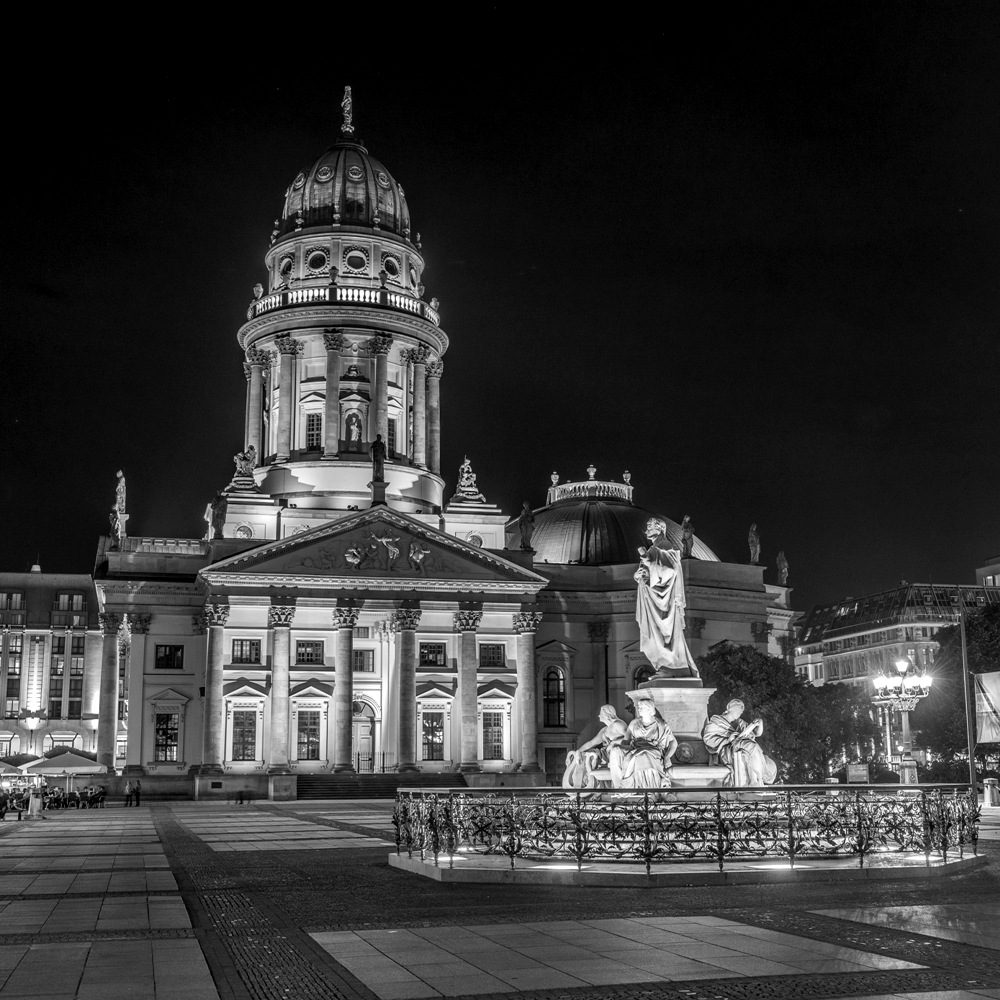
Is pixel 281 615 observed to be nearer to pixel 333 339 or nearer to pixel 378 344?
pixel 333 339

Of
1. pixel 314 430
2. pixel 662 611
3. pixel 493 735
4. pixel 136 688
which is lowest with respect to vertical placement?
pixel 493 735

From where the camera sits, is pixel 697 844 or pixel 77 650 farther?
pixel 77 650

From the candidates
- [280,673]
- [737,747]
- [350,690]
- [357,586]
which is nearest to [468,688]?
[350,690]

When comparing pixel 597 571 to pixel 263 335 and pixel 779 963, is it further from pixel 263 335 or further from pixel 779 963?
pixel 779 963

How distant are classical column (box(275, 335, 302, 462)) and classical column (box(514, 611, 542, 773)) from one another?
20973 mm

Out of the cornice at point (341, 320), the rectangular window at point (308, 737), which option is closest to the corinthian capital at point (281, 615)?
the rectangular window at point (308, 737)

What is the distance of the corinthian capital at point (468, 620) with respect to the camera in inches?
3091

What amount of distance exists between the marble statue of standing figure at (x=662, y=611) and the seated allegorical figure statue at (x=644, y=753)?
199 centimetres

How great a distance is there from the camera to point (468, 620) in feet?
258

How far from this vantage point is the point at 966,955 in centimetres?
1416

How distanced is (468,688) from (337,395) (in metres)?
23.6

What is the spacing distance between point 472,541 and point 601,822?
2569 inches

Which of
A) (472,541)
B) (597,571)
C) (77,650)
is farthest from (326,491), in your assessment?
(77,650)

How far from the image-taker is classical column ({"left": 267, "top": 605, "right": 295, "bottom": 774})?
245 ft
